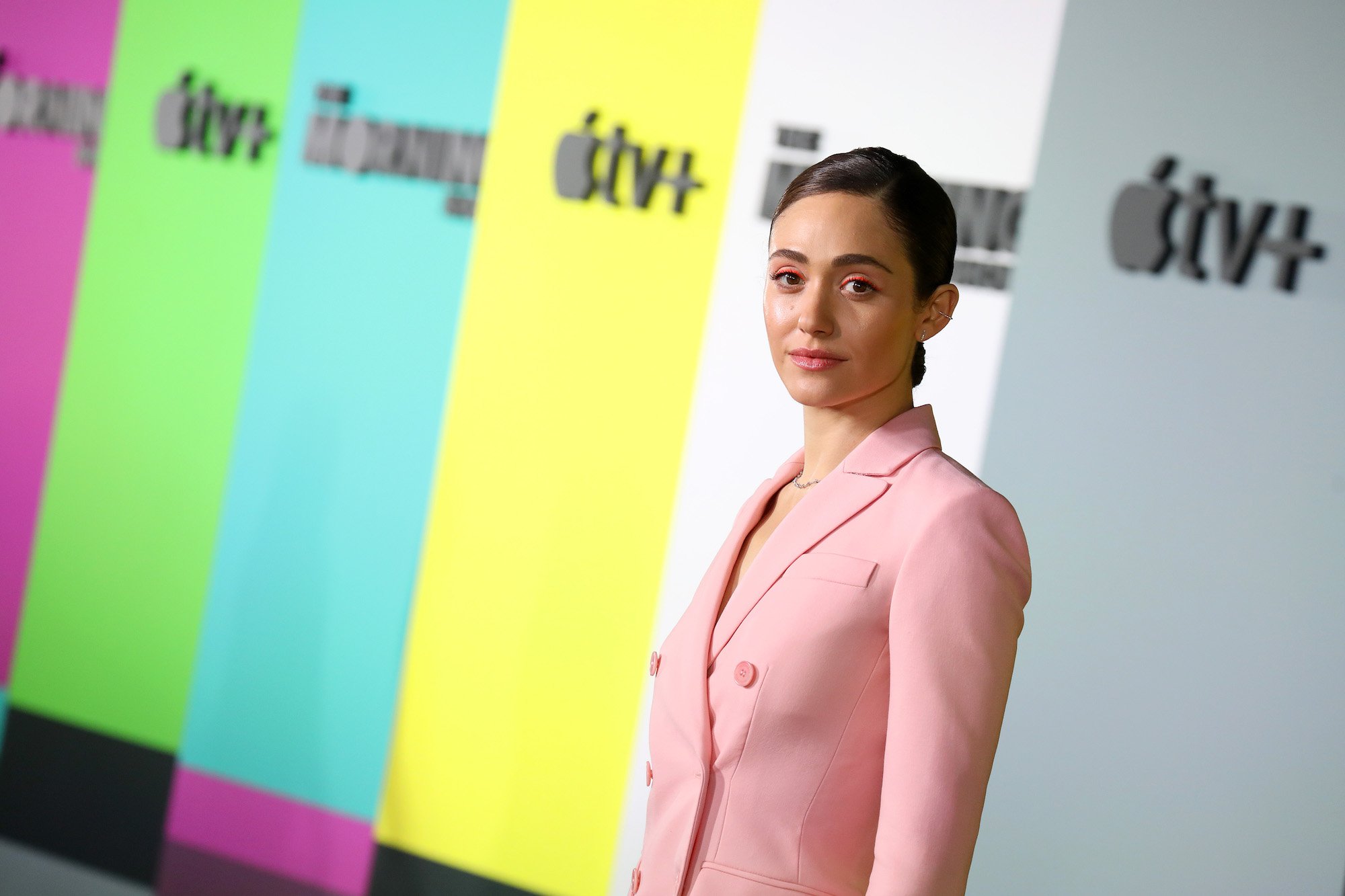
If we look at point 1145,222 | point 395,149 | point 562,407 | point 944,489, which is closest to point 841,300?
point 944,489

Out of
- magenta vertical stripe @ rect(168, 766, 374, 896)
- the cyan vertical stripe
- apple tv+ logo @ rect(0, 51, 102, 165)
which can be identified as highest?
apple tv+ logo @ rect(0, 51, 102, 165)

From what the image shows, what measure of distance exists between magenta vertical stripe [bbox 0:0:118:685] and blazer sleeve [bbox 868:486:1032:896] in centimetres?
359

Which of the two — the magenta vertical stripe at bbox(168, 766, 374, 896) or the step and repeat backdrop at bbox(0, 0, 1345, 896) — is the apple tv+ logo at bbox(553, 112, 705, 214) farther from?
the magenta vertical stripe at bbox(168, 766, 374, 896)

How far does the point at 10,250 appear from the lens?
13.4ft

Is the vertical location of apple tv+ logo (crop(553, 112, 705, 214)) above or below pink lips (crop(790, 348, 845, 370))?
above

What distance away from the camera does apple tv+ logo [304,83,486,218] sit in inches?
133

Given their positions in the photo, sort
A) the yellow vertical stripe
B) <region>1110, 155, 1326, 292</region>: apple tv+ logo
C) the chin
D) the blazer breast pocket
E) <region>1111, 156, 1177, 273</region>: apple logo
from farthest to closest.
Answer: the yellow vertical stripe
<region>1111, 156, 1177, 273</region>: apple logo
<region>1110, 155, 1326, 292</region>: apple tv+ logo
the chin
the blazer breast pocket

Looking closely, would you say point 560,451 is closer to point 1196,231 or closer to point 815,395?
point 1196,231

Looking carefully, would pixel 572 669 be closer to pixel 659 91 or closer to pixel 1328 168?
pixel 659 91

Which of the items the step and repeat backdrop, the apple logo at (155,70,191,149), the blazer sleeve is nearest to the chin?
the blazer sleeve

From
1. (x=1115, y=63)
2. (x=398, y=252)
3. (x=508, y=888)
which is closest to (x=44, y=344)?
(x=398, y=252)

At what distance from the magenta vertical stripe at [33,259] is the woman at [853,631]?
3.31m

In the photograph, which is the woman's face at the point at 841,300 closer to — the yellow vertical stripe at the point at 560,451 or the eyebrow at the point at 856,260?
the eyebrow at the point at 856,260

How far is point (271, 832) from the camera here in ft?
11.7
